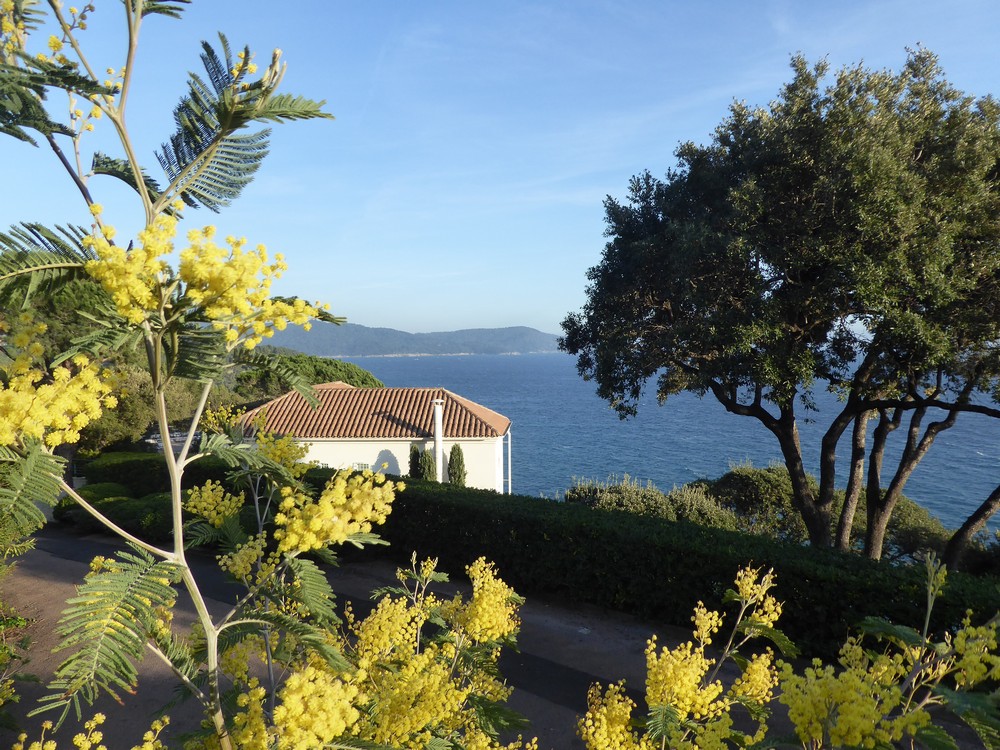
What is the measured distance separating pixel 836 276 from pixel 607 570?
6.37 metres

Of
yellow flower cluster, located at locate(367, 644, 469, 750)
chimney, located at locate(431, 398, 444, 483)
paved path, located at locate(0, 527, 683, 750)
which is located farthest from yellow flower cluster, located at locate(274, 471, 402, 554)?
chimney, located at locate(431, 398, 444, 483)

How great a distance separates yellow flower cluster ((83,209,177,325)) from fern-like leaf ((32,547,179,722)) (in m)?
0.85

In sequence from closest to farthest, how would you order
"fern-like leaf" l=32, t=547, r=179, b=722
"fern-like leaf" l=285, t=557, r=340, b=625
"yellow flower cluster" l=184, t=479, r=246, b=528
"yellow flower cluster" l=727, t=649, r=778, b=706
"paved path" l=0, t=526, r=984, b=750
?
"fern-like leaf" l=32, t=547, r=179, b=722
"fern-like leaf" l=285, t=557, r=340, b=625
"yellow flower cluster" l=727, t=649, r=778, b=706
"yellow flower cluster" l=184, t=479, r=246, b=528
"paved path" l=0, t=526, r=984, b=750

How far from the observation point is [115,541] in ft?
46.3

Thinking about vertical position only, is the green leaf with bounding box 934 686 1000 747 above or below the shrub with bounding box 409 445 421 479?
above

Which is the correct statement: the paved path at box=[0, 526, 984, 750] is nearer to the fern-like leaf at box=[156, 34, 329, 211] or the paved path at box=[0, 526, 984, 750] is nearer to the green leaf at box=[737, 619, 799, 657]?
the green leaf at box=[737, 619, 799, 657]

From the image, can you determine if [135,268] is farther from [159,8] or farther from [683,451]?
[683,451]

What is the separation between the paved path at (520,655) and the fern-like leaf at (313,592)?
296cm

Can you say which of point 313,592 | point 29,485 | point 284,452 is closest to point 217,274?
point 29,485

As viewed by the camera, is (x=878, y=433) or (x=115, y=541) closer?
(x=878, y=433)

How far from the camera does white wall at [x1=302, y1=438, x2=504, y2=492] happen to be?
20969 millimetres

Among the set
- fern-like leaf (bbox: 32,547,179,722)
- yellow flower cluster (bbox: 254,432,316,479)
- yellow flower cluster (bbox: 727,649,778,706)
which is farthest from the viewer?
yellow flower cluster (bbox: 254,432,316,479)

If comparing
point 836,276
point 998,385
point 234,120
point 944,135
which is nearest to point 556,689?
point 234,120

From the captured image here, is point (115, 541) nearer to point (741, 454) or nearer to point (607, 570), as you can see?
point (607, 570)
